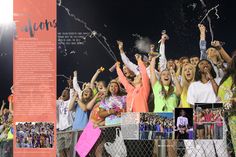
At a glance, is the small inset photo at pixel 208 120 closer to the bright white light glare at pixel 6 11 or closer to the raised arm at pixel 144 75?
the raised arm at pixel 144 75

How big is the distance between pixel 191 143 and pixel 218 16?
3.86 feet

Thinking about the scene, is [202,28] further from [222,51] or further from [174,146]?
[174,146]

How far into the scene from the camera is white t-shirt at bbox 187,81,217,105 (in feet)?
13.3

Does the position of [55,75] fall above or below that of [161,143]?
above

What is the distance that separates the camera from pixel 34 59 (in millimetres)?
4402

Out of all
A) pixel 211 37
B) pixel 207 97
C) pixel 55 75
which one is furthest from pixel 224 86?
pixel 55 75

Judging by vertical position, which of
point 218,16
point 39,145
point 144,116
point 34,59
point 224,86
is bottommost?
point 39,145

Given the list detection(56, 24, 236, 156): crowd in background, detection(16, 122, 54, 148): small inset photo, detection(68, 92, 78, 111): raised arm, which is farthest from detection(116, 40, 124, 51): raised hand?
detection(16, 122, 54, 148): small inset photo

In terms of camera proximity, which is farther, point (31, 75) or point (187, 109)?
point (31, 75)

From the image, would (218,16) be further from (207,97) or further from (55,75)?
(55,75)

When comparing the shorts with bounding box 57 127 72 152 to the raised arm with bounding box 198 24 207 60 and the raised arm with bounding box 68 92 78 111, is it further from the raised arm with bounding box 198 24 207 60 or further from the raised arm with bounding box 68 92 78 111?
the raised arm with bounding box 198 24 207 60

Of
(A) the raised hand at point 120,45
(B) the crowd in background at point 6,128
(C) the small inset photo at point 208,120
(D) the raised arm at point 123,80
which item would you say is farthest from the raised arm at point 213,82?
(B) the crowd in background at point 6,128

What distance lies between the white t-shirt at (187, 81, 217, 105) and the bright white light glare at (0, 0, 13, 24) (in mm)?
1898

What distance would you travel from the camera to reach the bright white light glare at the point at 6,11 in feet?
14.7
